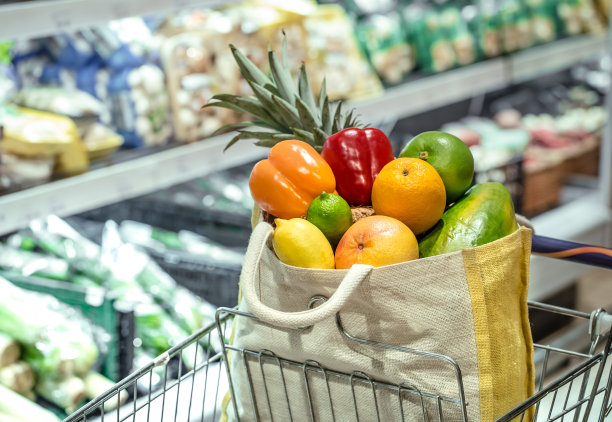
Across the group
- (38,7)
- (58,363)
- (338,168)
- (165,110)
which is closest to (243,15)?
(165,110)

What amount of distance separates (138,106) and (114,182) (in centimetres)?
35

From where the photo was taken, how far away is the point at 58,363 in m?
1.59

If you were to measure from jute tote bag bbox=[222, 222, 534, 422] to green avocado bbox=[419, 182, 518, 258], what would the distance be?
0.05m

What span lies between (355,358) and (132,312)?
0.80 m

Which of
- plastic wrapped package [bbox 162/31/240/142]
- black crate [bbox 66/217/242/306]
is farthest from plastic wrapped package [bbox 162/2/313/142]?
black crate [bbox 66/217/242/306]

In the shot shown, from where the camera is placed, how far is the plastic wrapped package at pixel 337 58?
257 cm

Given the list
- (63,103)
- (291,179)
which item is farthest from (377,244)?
(63,103)

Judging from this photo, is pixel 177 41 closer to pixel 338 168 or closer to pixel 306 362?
pixel 338 168

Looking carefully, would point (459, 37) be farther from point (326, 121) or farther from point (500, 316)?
point (500, 316)

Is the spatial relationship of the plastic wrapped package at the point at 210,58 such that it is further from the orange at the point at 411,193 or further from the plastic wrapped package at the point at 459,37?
the orange at the point at 411,193

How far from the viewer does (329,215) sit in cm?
96

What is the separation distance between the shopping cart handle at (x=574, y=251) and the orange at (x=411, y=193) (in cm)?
26

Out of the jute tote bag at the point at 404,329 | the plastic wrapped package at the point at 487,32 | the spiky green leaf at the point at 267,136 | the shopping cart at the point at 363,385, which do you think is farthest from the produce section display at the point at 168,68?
the jute tote bag at the point at 404,329

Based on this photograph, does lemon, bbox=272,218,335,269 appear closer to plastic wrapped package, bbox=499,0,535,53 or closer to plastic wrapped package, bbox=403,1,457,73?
plastic wrapped package, bbox=403,1,457,73
